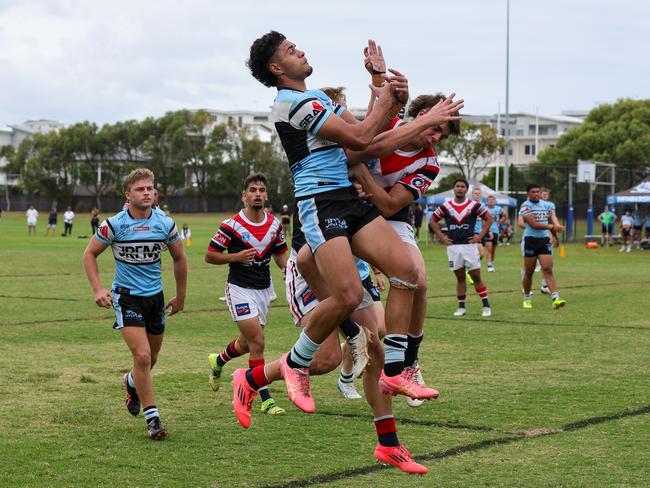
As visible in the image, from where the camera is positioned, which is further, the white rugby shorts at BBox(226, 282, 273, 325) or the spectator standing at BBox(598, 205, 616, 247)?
the spectator standing at BBox(598, 205, 616, 247)

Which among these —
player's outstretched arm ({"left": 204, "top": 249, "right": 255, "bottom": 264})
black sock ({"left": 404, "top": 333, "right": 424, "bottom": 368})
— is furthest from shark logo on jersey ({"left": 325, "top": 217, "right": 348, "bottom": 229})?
player's outstretched arm ({"left": 204, "top": 249, "right": 255, "bottom": 264})

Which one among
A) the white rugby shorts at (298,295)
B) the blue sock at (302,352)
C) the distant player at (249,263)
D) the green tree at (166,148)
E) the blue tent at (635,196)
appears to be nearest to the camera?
the blue sock at (302,352)

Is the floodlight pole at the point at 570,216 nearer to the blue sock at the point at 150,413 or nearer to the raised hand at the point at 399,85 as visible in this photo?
the blue sock at the point at 150,413

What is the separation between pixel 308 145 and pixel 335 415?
127 inches

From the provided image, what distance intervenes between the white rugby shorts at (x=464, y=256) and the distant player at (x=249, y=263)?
28.5 ft

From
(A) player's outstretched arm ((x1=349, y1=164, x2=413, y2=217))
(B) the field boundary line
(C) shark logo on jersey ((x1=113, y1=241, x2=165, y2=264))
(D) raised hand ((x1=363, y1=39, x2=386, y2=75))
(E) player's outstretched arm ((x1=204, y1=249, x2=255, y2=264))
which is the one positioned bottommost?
(B) the field boundary line

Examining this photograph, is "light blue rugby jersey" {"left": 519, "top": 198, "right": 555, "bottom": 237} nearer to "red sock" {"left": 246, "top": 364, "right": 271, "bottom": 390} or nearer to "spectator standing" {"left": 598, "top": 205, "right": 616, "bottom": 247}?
"red sock" {"left": 246, "top": 364, "right": 271, "bottom": 390}

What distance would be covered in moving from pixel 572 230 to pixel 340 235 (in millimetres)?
52002

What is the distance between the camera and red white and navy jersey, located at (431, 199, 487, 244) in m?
20.0

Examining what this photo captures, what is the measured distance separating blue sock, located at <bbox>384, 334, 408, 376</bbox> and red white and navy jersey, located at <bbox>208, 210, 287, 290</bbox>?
11.8 feet

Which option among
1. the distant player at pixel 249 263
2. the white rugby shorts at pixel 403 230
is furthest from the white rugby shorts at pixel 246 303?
the white rugby shorts at pixel 403 230

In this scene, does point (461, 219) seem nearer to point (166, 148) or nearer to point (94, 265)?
point (94, 265)

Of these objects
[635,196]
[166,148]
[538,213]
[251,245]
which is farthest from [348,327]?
[166,148]

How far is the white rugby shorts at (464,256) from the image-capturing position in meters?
19.8
